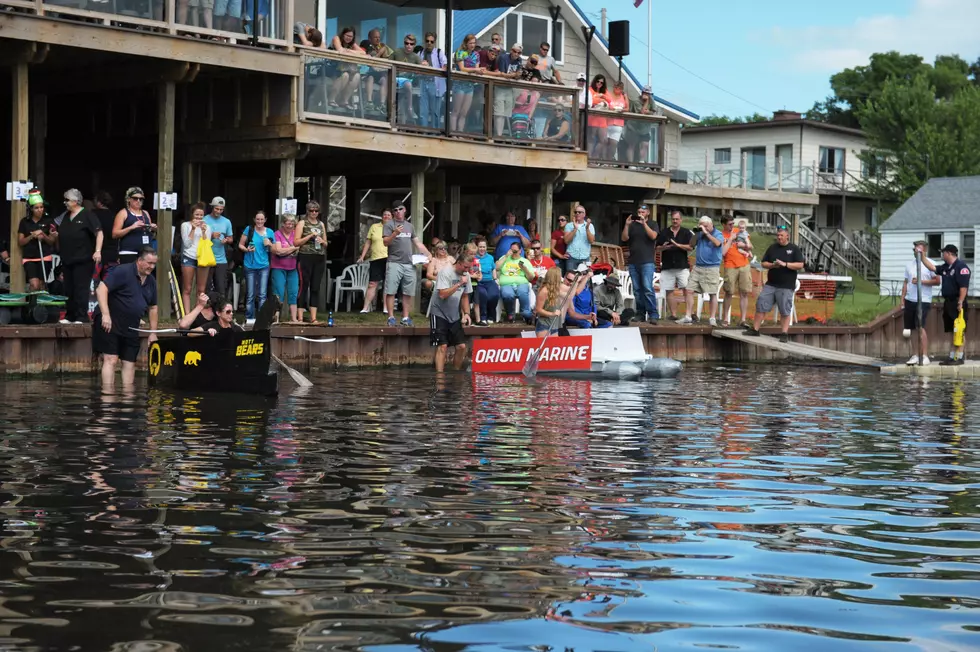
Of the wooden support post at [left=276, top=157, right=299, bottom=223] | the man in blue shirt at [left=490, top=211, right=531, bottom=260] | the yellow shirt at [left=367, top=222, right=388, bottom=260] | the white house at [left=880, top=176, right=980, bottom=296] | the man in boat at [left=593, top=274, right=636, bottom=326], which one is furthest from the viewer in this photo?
the white house at [left=880, top=176, right=980, bottom=296]

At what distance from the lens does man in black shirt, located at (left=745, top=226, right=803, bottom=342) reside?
2588cm

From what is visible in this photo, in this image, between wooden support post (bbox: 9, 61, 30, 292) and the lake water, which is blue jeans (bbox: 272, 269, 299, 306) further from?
the lake water

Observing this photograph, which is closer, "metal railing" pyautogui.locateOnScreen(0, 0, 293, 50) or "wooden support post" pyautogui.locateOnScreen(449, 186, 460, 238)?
"metal railing" pyautogui.locateOnScreen(0, 0, 293, 50)

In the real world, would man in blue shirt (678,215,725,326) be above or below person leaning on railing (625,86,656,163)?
below

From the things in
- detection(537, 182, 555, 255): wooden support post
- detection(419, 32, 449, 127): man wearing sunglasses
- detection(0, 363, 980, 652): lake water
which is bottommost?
detection(0, 363, 980, 652): lake water

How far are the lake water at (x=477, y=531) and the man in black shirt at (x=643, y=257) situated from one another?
34.6 ft

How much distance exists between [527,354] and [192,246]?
496 centimetres

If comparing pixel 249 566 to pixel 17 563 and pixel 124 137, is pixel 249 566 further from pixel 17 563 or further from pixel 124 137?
pixel 124 137

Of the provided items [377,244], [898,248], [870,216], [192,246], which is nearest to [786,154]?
[870,216]

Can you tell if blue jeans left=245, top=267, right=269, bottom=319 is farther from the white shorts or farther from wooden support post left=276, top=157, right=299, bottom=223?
the white shorts

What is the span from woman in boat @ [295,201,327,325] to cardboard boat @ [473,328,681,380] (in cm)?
271

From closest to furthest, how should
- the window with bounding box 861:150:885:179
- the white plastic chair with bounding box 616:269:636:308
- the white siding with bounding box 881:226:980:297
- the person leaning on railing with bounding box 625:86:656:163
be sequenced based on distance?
the white plastic chair with bounding box 616:269:636:308
the person leaning on railing with bounding box 625:86:656:163
the white siding with bounding box 881:226:980:297
the window with bounding box 861:150:885:179

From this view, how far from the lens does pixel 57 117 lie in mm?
26969

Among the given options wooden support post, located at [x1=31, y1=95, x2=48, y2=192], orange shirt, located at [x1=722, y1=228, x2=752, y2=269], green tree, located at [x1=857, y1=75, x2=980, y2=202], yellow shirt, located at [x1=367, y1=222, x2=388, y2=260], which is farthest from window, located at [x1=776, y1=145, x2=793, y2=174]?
wooden support post, located at [x1=31, y1=95, x2=48, y2=192]
